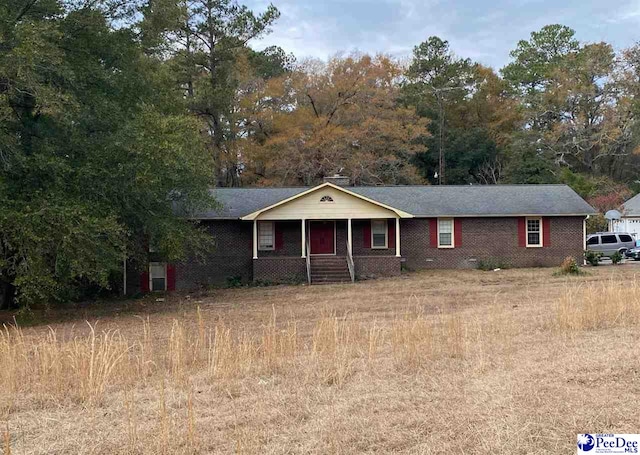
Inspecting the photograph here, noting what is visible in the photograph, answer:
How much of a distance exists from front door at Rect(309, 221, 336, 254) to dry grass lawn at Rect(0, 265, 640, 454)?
53.0 feet

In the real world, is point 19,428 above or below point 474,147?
below

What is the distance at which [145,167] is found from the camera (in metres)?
15.5

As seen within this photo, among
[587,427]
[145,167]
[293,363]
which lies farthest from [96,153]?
[587,427]

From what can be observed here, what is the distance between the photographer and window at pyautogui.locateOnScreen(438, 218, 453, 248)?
86.6 ft

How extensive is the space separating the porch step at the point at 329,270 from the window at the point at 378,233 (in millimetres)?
2301

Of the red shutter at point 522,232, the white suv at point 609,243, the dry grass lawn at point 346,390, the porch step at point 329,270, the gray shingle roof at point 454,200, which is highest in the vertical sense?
the gray shingle roof at point 454,200

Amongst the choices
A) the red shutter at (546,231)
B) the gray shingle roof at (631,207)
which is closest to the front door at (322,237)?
the red shutter at (546,231)

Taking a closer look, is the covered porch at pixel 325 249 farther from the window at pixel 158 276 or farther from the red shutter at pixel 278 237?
the window at pixel 158 276

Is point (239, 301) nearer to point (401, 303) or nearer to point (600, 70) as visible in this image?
point (401, 303)

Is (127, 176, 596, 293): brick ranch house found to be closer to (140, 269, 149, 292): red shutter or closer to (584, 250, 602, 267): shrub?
(140, 269, 149, 292): red shutter

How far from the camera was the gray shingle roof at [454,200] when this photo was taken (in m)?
26.1

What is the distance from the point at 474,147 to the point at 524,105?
19.5 feet

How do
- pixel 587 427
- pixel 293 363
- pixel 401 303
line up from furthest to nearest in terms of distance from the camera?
pixel 401 303 → pixel 293 363 → pixel 587 427

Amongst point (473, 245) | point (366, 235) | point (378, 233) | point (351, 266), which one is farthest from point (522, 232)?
point (351, 266)
